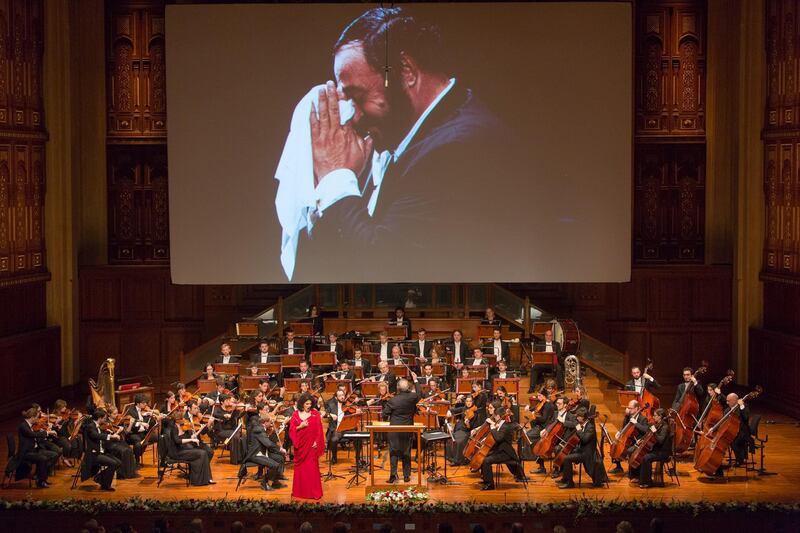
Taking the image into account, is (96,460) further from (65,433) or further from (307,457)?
(307,457)

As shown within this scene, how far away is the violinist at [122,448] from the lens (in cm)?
1672

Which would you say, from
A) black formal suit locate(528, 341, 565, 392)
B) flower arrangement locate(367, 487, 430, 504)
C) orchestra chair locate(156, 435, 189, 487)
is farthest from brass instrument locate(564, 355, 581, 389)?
orchestra chair locate(156, 435, 189, 487)

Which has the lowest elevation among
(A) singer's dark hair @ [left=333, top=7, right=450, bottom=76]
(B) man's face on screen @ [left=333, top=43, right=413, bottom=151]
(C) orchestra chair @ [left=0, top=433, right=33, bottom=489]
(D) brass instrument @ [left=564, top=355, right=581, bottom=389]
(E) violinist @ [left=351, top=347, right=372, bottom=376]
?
(C) orchestra chair @ [left=0, top=433, right=33, bottom=489]

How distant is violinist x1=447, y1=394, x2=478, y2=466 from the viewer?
56.9ft

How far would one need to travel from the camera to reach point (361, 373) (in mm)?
19328

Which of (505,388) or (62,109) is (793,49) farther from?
(62,109)

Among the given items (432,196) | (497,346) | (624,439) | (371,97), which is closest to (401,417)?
(624,439)

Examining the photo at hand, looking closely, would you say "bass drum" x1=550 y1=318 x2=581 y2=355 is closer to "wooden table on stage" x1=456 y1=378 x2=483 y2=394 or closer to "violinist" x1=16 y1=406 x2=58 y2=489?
"wooden table on stage" x1=456 y1=378 x2=483 y2=394

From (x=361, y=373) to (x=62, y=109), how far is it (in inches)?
320

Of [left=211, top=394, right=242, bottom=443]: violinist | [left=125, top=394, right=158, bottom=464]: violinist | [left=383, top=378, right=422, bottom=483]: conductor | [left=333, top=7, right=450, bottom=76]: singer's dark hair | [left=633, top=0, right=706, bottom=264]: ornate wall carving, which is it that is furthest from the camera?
[left=633, top=0, right=706, bottom=264]: ornate wall carving

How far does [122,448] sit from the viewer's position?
16906mm

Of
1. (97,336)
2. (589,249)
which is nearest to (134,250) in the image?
(97,336)

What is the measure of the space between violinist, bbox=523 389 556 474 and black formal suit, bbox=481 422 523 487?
108 cm

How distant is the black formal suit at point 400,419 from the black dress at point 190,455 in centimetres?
266
